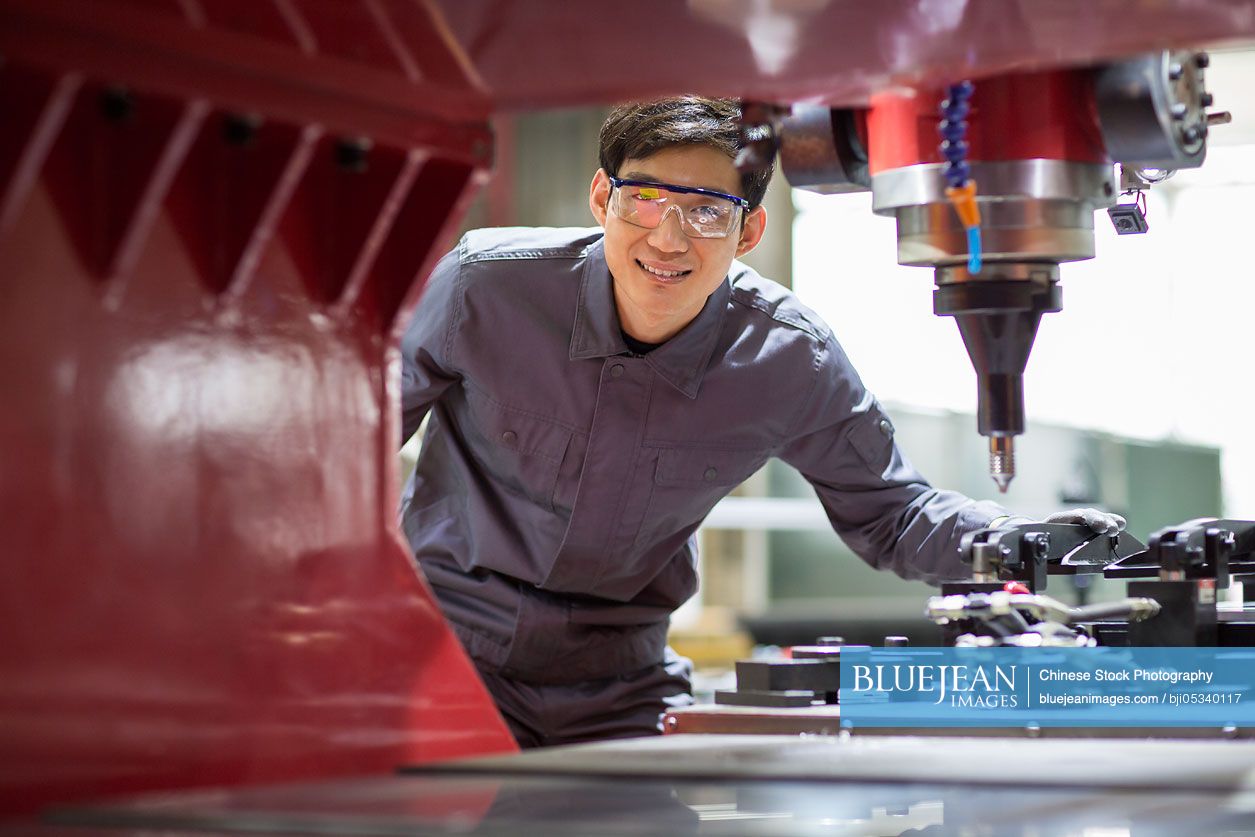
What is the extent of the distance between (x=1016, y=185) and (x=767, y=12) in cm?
32

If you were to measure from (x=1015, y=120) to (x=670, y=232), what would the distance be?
84cm

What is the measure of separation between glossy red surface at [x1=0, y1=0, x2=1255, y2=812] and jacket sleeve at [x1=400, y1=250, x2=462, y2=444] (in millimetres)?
895

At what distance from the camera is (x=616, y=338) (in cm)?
211

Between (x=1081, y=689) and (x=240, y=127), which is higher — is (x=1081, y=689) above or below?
below

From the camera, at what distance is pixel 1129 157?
4.08 feet

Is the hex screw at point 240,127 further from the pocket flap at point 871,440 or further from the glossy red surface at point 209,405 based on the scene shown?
the pocket flap at point 871,440

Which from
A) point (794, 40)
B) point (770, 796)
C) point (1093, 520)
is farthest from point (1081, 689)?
point (794, 40)

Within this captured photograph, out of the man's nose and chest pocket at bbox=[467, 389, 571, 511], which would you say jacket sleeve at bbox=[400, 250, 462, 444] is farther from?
the man's nose

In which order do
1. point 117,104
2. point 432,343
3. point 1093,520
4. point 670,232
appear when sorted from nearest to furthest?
point 117,104 < point 1093,520 < point 670,232 < point 432,343

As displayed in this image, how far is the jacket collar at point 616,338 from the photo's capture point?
2.12 m

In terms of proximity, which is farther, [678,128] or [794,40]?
[678,128]

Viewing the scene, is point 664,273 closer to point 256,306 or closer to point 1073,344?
point 256,306

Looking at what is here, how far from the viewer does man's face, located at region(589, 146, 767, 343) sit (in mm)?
2055

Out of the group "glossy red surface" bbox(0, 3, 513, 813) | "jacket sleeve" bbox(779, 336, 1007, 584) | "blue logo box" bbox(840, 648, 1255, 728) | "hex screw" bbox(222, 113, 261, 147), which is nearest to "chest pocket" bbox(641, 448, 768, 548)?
"jacket sleeve" bbox(779, 336, 1007, 584)
